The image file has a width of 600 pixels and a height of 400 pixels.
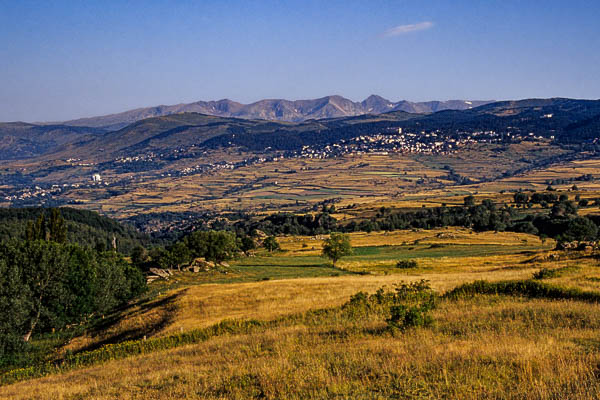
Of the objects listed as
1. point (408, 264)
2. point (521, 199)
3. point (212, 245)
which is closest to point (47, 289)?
point (212, 245)

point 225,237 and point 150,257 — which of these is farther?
point 150,257

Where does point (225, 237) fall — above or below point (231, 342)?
below

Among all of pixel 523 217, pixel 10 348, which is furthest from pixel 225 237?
pixel 523 217

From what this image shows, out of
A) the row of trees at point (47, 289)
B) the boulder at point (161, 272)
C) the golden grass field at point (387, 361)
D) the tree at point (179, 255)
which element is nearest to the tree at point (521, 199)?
the tree at point (179, 255)

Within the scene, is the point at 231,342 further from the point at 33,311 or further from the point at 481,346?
the point at 33,311

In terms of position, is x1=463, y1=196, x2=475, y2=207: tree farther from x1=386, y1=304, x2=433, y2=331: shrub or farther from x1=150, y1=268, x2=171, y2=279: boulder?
x1=386, y1=304, x2=433, y2=331: shrub

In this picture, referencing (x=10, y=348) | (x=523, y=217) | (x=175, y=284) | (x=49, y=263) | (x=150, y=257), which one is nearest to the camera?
(x=10, y=348)

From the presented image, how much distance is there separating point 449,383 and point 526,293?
17648mm

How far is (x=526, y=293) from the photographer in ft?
88.6

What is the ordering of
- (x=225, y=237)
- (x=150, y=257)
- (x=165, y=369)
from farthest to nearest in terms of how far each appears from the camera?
(x=150, y=257), (x=225, y=237), (x=165, y=369)

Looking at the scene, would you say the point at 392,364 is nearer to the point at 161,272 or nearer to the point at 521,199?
the point at 161,272

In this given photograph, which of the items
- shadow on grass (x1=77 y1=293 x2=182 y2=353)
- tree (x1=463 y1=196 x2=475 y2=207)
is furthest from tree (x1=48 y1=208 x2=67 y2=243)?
tree (x1=463 y1=196 x2=475 y2=207)

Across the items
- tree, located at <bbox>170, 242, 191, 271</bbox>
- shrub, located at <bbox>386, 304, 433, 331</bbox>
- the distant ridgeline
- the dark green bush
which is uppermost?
shrub, located at <bbox>386, 304, 433, 331</bbox>

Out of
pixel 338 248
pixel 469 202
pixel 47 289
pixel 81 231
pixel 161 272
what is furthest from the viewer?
pixel 81 231
